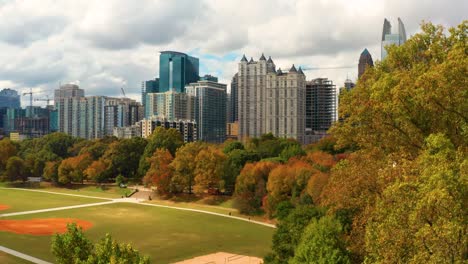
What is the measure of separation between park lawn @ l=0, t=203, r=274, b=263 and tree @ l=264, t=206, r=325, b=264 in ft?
28.9

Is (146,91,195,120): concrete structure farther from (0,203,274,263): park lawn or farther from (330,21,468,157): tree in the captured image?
(330,21,468,157): tree

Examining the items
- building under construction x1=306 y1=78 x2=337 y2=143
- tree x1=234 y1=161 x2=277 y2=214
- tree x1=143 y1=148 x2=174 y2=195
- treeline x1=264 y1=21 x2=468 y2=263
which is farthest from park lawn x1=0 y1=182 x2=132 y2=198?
building under construction x1=306 y1=78 x2=337 y2=143

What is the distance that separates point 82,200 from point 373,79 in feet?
166

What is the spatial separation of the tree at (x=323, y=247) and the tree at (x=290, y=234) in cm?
381

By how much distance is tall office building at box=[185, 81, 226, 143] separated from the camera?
150875mm

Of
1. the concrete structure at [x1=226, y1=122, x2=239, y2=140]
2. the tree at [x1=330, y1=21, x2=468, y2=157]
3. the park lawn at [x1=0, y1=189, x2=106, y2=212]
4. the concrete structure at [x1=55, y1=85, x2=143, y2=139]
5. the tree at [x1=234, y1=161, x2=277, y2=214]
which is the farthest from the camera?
the concrete structure at [x1=55, y1=85, x2=143, y2=139]

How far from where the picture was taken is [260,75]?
126812mm

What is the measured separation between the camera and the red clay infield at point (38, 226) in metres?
40.4

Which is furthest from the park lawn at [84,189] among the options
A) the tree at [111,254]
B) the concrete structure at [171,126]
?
the tree at [111,254]


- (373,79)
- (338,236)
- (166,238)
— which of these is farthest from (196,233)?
(373,79)

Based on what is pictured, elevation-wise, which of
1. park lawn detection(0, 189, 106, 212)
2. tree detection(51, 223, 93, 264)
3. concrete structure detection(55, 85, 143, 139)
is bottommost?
park lawn detection(0, 189, 106, 212)

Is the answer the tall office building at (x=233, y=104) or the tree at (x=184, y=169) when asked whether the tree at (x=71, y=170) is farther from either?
the tall office building at (x=233, y=104)

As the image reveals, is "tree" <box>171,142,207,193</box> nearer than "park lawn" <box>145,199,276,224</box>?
No

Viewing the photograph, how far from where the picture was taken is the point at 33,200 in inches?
2386
